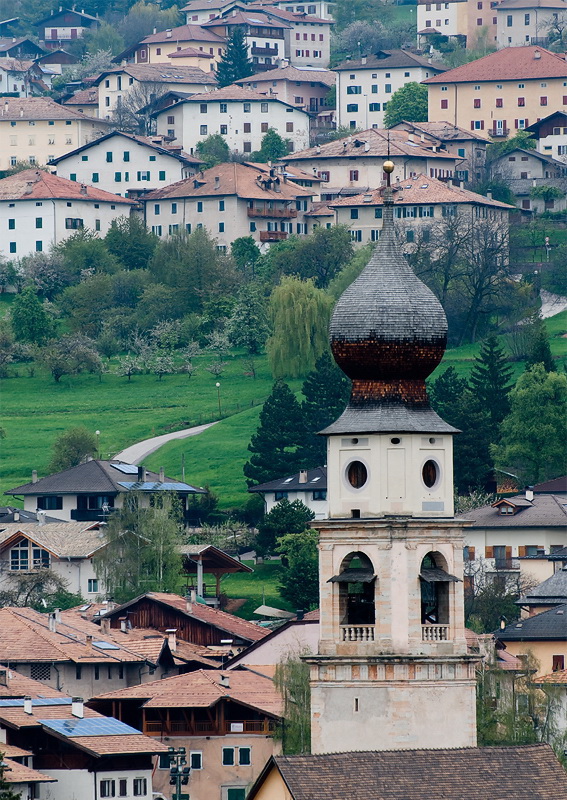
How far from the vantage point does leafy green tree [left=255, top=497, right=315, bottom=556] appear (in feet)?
392

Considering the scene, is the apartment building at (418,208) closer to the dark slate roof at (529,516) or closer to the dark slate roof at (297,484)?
the dark slate roof at (297,484)

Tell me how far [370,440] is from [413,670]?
137 inches

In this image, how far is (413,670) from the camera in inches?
1700

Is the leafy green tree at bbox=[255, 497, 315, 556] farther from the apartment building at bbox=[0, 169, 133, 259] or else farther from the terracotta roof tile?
the apartment building at bbox=[0, 169, 133, 259]

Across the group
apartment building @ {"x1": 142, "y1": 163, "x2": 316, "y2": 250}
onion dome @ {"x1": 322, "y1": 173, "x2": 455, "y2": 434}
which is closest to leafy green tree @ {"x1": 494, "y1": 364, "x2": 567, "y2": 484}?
apartment building @ {"x1": 142, "y1": 163, "x2": 316, "y2": 250}

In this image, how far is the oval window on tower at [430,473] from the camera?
1725 inches

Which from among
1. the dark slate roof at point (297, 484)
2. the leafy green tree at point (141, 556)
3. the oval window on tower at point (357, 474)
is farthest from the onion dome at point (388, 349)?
the dark slate roof at point (297, 484)

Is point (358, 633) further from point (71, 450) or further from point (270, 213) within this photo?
point (270, 213)

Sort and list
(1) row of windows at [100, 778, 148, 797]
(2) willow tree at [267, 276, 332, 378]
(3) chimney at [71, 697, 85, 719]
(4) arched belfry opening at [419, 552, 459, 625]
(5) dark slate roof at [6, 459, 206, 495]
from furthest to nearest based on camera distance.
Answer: (2) willow tree at [267, 276, 332, 378] → (5) dark slate roof at [6, 459, 206, 495] → (3) chimney at [71, 697, 85, 719] → (1) row of windows at [100, 778, 148, 797] → (4) arched belfry opening at [419, 552, 459, 625]

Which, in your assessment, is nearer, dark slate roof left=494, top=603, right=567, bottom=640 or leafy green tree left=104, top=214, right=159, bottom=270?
dark slate roof left=494, top=603, right=567, bottom=640

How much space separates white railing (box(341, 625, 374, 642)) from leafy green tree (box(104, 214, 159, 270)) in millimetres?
147256

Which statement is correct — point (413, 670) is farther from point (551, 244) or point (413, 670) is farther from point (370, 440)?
point (551, 244)

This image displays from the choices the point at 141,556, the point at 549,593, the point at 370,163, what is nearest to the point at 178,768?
the point at 549,593

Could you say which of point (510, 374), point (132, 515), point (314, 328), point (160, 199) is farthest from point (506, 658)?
point (160, 199)
